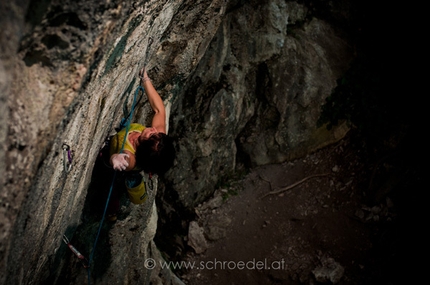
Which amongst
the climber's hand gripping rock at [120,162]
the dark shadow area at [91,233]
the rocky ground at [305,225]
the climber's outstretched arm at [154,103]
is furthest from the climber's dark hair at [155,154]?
the rocky ground at [305,225]

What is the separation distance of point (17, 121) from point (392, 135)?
8.58m

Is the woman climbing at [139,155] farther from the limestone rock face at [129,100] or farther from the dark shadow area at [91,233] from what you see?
the limestone rock face at [129,100]

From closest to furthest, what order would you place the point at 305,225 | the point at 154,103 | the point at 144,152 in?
the point at 144,152
the point at 154,103
the point at 305,225

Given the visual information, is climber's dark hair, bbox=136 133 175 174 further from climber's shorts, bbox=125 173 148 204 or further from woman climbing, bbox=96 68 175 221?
climber's shorts, bbox=125 173 148 204

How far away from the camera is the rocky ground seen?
285 inches

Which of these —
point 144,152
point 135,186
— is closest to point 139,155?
point 144,152

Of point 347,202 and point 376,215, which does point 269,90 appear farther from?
point 376,215

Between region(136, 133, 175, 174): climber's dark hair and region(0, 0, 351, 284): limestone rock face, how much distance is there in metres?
0.46

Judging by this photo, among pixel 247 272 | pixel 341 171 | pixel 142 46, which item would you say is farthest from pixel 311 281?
pixel 142 46

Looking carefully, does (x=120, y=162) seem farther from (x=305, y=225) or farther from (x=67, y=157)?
(x=305, y=225)

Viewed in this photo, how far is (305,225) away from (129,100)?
554 cm

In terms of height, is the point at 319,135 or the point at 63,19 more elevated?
the point at 63,19

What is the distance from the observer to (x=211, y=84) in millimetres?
6969

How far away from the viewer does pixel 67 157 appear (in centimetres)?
238
